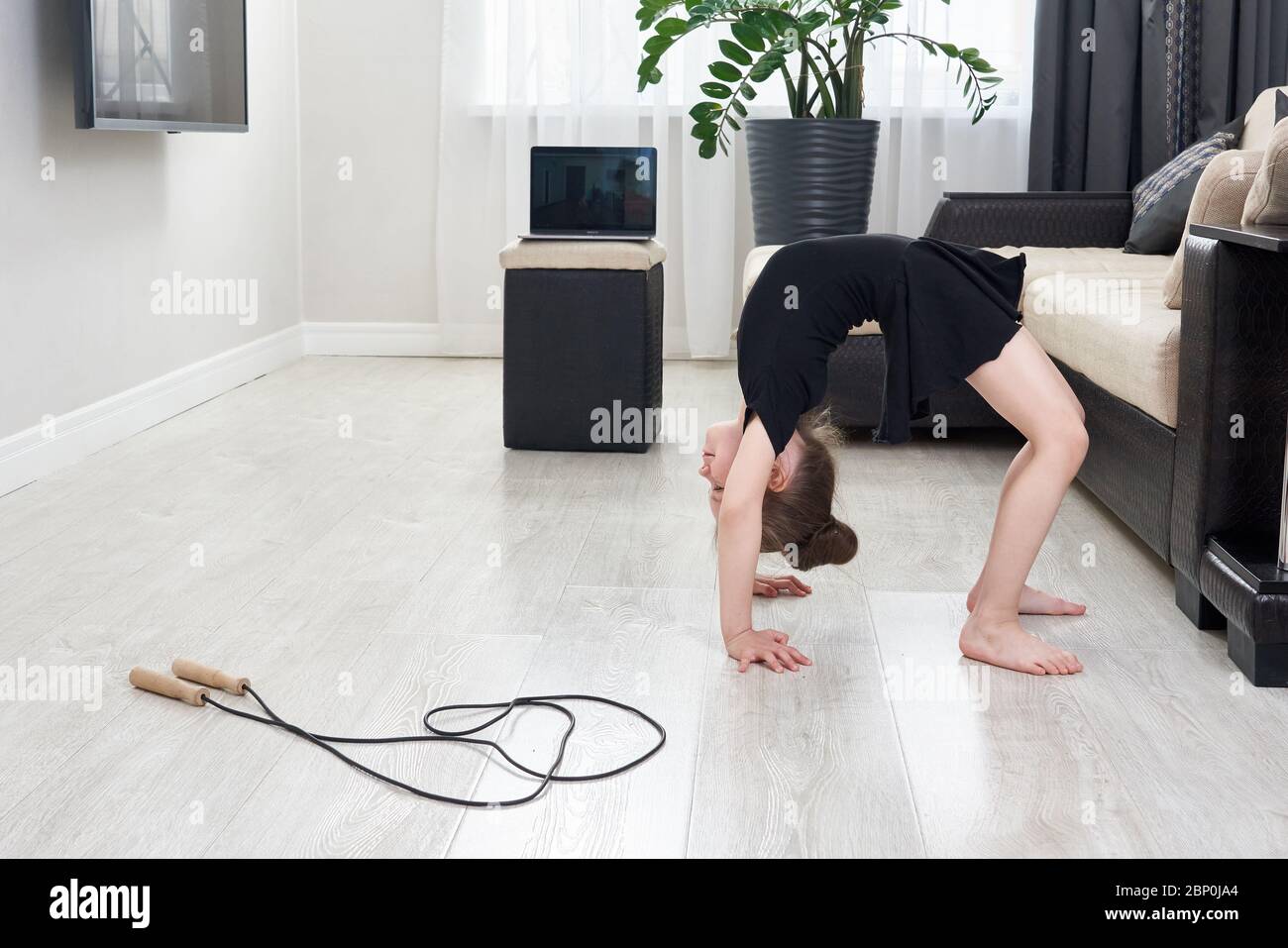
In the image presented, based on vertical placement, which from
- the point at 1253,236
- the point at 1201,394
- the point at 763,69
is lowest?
the point at 1201,394

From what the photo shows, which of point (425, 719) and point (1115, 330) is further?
point (1115, 330)

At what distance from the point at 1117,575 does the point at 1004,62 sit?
112 inches

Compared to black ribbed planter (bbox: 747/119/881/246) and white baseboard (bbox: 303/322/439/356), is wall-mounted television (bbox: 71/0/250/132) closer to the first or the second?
white baseboard (bbox: 303/322/439/356)

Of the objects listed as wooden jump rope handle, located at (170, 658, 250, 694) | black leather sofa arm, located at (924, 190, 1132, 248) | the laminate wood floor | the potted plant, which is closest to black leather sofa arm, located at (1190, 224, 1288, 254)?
the laminate wood floor

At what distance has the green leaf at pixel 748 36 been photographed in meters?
3.89

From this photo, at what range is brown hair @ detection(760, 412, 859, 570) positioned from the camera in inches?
76.4

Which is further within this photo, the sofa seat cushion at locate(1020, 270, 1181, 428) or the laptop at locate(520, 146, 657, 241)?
the laptop at locate(520, 146, 657, 241)

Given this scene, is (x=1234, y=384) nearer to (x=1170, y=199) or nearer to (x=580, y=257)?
(x=580, y=257)

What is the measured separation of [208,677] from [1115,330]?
1645mm

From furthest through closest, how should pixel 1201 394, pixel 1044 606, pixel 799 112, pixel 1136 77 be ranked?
pixel 1136 77, pixel 799 112, pixel 1044 606, pixel 1201 394

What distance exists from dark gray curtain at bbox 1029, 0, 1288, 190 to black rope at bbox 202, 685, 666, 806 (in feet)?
10.7

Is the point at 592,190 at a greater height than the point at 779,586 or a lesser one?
greater

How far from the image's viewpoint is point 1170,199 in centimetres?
350

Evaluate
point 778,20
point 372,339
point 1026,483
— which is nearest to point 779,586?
point 1026,483
